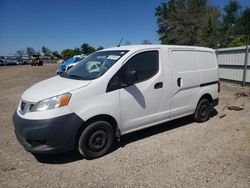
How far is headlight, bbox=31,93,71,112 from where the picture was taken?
11.0ft

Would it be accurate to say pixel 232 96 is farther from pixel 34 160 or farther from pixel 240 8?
pixel 240 8

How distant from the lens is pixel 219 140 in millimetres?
4469

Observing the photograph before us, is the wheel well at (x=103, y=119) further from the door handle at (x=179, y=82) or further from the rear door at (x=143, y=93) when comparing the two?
the door handle at (x=179, y=82)

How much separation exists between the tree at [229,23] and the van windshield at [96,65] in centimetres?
4035

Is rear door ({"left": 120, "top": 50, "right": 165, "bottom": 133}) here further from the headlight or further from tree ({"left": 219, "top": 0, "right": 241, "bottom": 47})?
tree ({"left": 219, "top": 0, "right": 241, "bottom": 47})

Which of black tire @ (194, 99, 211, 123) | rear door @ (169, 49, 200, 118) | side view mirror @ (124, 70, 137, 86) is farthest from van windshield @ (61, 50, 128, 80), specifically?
black tire @ (194, 99, 211, 123)

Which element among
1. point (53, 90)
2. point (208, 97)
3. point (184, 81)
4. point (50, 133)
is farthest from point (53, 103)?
point (208, 97)

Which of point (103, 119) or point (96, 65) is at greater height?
point (96, 65)

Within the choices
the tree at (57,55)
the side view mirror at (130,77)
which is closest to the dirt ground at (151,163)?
the side view mirror at (130,77)

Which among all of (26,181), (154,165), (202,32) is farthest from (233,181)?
(202,32)

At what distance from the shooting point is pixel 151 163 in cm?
360

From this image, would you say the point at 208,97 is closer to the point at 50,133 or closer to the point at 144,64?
the point at 144,64

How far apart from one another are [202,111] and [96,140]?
3061mm

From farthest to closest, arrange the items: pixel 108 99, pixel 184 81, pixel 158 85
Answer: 1. pixel 184 81
2. pixel 158 85
3. pixel 108 99
